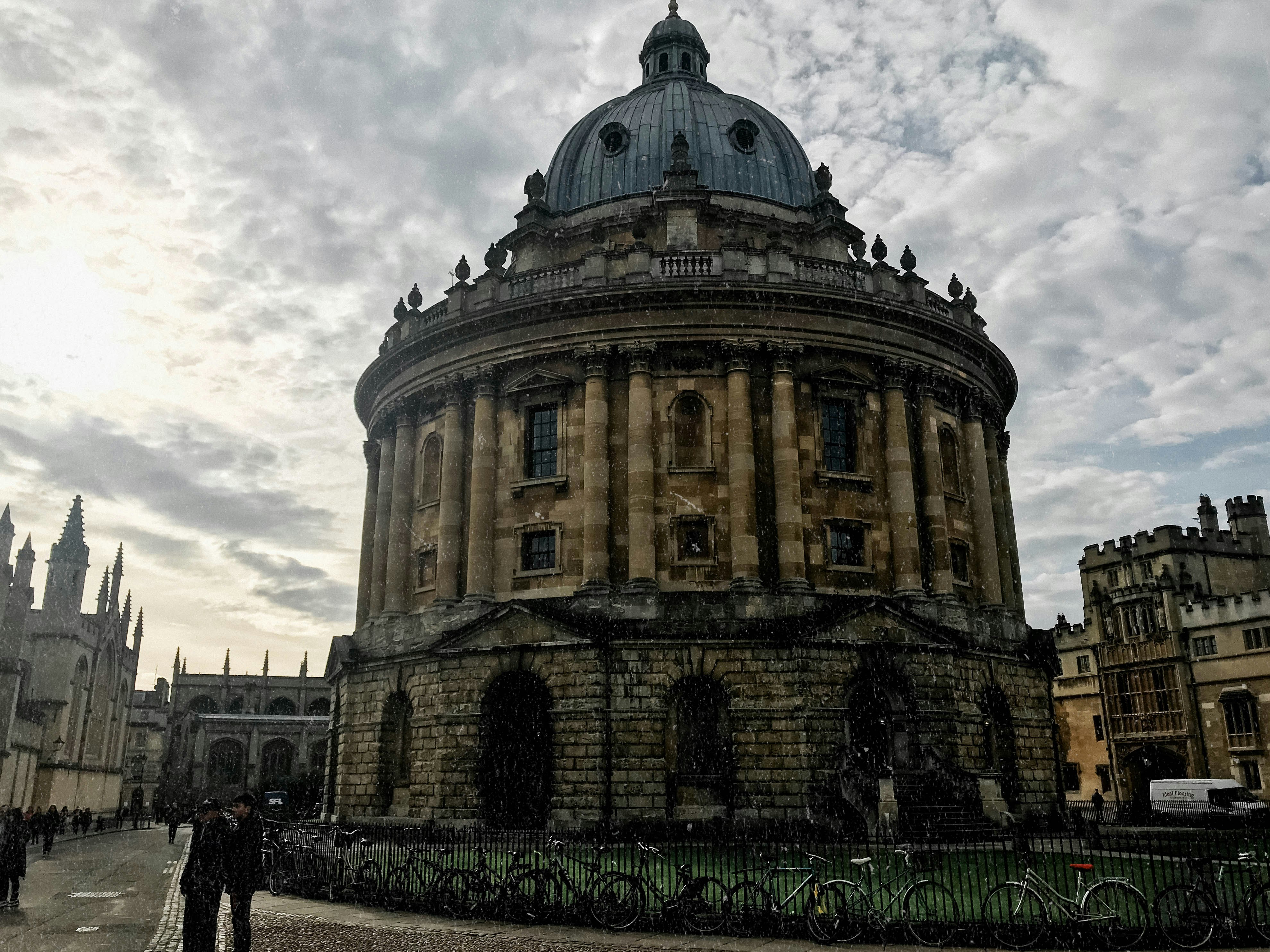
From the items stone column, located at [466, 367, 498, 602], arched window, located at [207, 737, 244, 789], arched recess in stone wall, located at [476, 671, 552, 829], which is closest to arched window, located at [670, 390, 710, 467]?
stone column, located at [466, 367, 498, 602]

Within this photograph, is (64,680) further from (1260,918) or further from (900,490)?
(1260,918)

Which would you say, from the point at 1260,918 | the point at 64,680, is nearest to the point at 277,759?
the point at 64,680

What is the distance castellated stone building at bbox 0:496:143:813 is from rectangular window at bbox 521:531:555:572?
21998 mm

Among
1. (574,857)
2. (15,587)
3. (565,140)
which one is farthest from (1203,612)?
(15,587)

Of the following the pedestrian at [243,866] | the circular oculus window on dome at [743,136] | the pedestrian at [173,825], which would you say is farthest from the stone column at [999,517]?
the pedestrian at [173,825]

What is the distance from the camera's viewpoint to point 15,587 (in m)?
45.0

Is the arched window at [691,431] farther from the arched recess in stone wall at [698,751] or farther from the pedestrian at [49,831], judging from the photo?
the pedestrian at [49,831]

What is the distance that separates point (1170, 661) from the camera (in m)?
51.4

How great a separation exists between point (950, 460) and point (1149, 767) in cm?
2862

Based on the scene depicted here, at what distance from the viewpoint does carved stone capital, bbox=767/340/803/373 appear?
30.6m

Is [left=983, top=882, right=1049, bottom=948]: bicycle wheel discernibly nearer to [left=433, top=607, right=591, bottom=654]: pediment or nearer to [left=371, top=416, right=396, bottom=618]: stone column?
[left=433, top=607, right=591, bottom=654]: pediment

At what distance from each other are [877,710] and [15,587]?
38523 millimetres

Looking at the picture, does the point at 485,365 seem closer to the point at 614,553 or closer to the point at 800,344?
the point at 614,553

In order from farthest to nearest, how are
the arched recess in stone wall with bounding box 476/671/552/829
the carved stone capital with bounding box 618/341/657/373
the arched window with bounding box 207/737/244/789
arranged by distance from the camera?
the arched window with bounding box 207/737/244/789 → the carved stone capital with bounding box 618/341/657/373 → the arched recess in stone wall with bounding box 476/671/552/829
